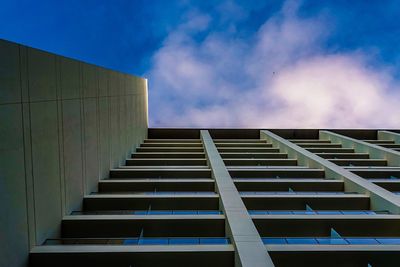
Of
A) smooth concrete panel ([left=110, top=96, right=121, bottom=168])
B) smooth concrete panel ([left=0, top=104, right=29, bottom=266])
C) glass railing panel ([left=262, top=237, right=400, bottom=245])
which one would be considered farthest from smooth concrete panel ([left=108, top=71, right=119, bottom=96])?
glass railing panel ([left=262, top=237, right=400, bottom=245])

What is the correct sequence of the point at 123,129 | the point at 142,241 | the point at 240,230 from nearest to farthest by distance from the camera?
the point at 142,241
the point at 240,230
the point at 123,129

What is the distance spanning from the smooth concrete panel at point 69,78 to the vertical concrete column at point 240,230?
9345mm

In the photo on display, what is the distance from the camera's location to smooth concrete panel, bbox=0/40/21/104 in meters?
10.9

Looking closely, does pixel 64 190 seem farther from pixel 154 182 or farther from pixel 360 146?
pixel 360 146

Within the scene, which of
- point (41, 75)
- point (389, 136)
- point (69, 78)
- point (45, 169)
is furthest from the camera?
point (389, 136)

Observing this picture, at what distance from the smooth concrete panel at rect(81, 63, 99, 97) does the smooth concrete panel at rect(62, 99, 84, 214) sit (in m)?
1.34

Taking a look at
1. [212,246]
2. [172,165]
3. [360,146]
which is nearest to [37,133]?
[212,246]

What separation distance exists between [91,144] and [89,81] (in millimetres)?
3746

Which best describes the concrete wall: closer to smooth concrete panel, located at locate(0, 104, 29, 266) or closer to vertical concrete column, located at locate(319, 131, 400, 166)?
smooth concrete panel, located at locate(0, 104, 29, 266)

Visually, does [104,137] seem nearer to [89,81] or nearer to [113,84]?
→ [89,81]

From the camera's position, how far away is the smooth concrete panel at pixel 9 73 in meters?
10.9

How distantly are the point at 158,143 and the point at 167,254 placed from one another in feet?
88.0

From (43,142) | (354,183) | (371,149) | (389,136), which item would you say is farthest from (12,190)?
(389,136)

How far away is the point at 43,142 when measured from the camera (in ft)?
45.3
